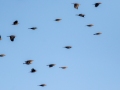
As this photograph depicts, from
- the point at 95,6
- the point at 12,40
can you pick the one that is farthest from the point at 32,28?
the point at 95,6

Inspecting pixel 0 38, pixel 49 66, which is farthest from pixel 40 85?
pixel 0 38

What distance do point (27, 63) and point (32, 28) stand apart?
126 inches

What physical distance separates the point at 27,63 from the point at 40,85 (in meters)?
2.91

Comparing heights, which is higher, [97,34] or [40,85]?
[97,34]

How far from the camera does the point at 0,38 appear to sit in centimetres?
6147

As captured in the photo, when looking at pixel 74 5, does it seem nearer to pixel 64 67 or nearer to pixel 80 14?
pixel 80 14

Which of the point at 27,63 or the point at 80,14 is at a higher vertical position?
the point at 80,14

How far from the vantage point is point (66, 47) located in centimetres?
6353

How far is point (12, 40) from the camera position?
6134 cm

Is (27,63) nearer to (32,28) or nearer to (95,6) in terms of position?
(32,28)

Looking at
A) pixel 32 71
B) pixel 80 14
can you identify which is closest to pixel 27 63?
pixel 32 71

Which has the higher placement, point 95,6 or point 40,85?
point 95,6

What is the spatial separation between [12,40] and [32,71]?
337 cm

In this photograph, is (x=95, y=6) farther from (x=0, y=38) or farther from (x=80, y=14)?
(x=0, y=38)
